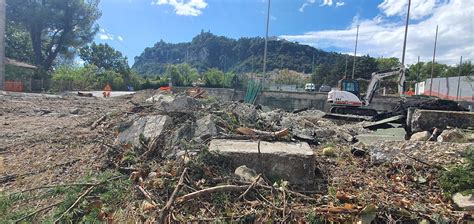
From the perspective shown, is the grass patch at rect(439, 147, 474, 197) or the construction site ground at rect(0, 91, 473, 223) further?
the grass patch at rect(439, 147, 474, 197)

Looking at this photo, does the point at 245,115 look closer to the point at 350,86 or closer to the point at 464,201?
the point at 464,201

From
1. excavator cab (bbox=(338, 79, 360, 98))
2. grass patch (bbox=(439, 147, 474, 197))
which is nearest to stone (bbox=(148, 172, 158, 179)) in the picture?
grass patch (bbox=(439, 147, 474, 197))

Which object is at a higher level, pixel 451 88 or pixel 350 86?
pixel 451 88

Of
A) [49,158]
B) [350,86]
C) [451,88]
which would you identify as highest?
[451,88]

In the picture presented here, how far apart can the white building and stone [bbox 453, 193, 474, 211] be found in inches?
1541

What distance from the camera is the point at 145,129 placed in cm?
416

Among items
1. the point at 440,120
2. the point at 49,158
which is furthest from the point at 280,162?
the point at 440,120

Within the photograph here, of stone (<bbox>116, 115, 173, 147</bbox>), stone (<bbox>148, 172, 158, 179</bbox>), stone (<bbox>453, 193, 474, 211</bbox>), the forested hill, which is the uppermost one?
the forested hill

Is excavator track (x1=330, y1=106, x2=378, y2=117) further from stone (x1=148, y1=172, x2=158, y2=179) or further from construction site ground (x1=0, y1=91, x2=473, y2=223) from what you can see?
stone (x1=148, y1=172, x2=158, y2=179)

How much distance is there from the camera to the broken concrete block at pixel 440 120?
5555 mm

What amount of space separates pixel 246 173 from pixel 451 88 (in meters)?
48.4

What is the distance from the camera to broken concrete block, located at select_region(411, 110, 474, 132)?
5.55 m

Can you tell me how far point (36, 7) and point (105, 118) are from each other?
3672 centimetres

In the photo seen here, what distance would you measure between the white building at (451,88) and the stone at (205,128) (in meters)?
39.2
